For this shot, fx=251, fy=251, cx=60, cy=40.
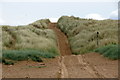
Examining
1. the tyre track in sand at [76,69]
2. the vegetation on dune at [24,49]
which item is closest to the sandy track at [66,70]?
the tyre track in sand at [76,69]

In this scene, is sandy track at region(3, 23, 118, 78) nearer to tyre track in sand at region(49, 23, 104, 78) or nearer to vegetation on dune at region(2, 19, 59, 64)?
tyre track in sand at region(49, 23, 104, 78)

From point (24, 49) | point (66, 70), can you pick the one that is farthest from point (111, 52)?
point (24, 49)

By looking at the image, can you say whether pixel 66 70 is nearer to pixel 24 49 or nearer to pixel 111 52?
pixel 111 52

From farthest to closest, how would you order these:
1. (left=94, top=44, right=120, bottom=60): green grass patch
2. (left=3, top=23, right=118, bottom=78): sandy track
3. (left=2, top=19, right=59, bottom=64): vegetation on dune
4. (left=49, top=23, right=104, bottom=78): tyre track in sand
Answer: (left=2, top=19, right=59, bottom=64): vegetation on dune → (left=94, top=44, right=120, bottom=60): green grass patch → (left=3, top=23, right=118, bottom=78): sandy track → (left=49, top=23, right=104, bottom=78): tyre track in sand

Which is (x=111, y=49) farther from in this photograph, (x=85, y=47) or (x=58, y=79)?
(x=58, y=79)

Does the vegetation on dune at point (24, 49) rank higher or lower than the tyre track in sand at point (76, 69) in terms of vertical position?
higher

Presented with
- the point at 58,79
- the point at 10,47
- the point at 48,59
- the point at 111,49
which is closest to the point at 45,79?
the point at 58,79

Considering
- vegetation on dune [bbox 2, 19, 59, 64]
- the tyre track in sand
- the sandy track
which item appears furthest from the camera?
vegetation on dune [bbox 2, 19, 59, 64]

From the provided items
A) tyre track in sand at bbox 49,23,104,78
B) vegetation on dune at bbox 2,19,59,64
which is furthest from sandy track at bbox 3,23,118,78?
vegetation on dune at bbox 2,19,59,64

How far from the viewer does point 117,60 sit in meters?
13.0

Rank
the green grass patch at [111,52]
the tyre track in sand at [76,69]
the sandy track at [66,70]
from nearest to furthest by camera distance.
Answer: the tyre track in sand at [76,69], the sandy track at [66,70], the green grass patch at [111,52]

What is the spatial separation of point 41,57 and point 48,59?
16.7 inches

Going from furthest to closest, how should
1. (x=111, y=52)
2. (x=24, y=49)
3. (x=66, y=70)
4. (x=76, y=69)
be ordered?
(x=24, y=49) < (x=111, y=52) < (x=76, y=69) < (x=66, y=70)

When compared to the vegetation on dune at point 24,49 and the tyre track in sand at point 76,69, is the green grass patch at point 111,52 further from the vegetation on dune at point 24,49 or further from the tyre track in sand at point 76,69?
the vegetation on dune at point 24,49
